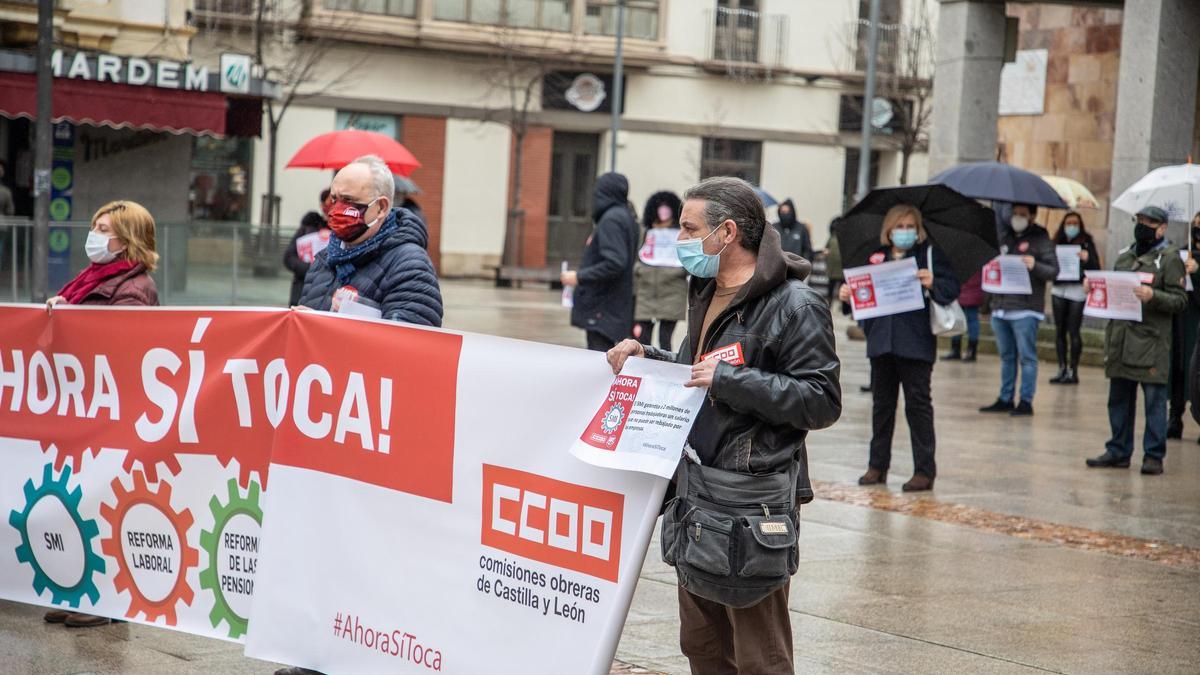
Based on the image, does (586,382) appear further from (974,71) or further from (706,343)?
(974,71)

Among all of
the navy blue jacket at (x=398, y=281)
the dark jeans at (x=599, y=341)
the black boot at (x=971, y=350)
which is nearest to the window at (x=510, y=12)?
the black boot at (x=971, y=350)

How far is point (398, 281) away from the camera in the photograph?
5.89m

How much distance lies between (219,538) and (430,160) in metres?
36.1

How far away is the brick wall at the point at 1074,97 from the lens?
79.6 feet

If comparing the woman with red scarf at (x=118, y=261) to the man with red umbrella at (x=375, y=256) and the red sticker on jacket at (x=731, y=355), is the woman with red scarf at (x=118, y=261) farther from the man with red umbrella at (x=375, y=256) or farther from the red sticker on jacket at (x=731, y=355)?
the red sticker on jacket at (x=731, y=355)

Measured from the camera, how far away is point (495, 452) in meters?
5.03

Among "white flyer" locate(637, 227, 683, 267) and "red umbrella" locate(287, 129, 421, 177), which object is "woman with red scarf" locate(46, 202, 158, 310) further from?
"red umbrella" locate(287, 129, 421, 177)

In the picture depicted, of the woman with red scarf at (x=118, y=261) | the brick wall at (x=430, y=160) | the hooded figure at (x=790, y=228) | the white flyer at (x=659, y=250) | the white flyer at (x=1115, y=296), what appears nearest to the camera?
the woman with red scarf at (x=118, y=261)

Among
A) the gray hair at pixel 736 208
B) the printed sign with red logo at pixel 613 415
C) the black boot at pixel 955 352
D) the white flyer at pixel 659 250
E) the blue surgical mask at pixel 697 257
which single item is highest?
the gray hair at pixel 736 208

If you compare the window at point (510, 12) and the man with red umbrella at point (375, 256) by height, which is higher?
the window at point (510, 12)

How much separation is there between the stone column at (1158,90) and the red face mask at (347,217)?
585 inches

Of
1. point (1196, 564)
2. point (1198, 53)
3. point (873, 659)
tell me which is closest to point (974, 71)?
point (1198, 53)

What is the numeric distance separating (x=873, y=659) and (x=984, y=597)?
1407 mm

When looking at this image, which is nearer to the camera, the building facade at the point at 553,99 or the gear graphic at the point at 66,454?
the gear graphic at the point at 66,454
